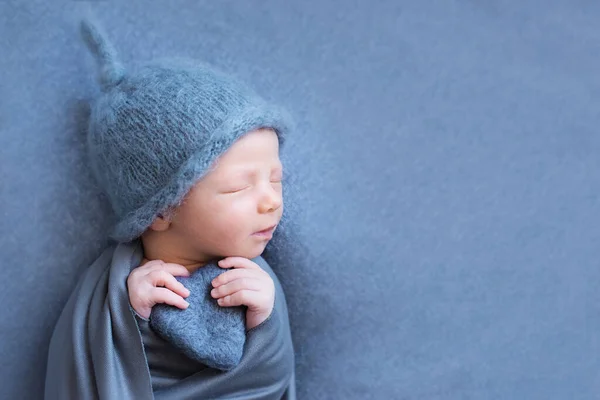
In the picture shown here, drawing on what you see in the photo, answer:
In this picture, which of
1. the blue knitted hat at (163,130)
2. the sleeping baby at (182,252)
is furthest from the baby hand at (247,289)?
the blue knitted hat at (163,130)

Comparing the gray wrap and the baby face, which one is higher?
the baby face

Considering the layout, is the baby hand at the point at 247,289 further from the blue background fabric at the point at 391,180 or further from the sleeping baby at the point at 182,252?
the blue background fabric at the point at 391,180

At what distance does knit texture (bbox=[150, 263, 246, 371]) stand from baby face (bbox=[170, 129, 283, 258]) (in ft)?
0.22

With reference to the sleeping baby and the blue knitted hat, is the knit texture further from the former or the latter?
the blue knitted hat

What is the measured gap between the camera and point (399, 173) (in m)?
1.36

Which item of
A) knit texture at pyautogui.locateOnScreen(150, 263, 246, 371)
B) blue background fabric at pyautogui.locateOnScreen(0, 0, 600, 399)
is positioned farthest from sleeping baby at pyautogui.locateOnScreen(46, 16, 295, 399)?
blue background fabric at pyautogui.locateOnScreen(0, 0, 600, 399)

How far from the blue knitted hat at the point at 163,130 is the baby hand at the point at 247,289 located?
13 cm

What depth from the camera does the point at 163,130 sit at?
3.58 feet

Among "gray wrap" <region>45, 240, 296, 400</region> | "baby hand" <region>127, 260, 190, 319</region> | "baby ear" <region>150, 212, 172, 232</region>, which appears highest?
"baby ear" <region>150, 212, 172, 232</region>

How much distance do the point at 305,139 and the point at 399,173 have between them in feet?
0.58

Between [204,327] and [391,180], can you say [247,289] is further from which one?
[391,180]

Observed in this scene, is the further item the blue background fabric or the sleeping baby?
the blue background fabric

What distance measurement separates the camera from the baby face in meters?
1.09

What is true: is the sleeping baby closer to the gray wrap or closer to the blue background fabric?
the gray wrap
